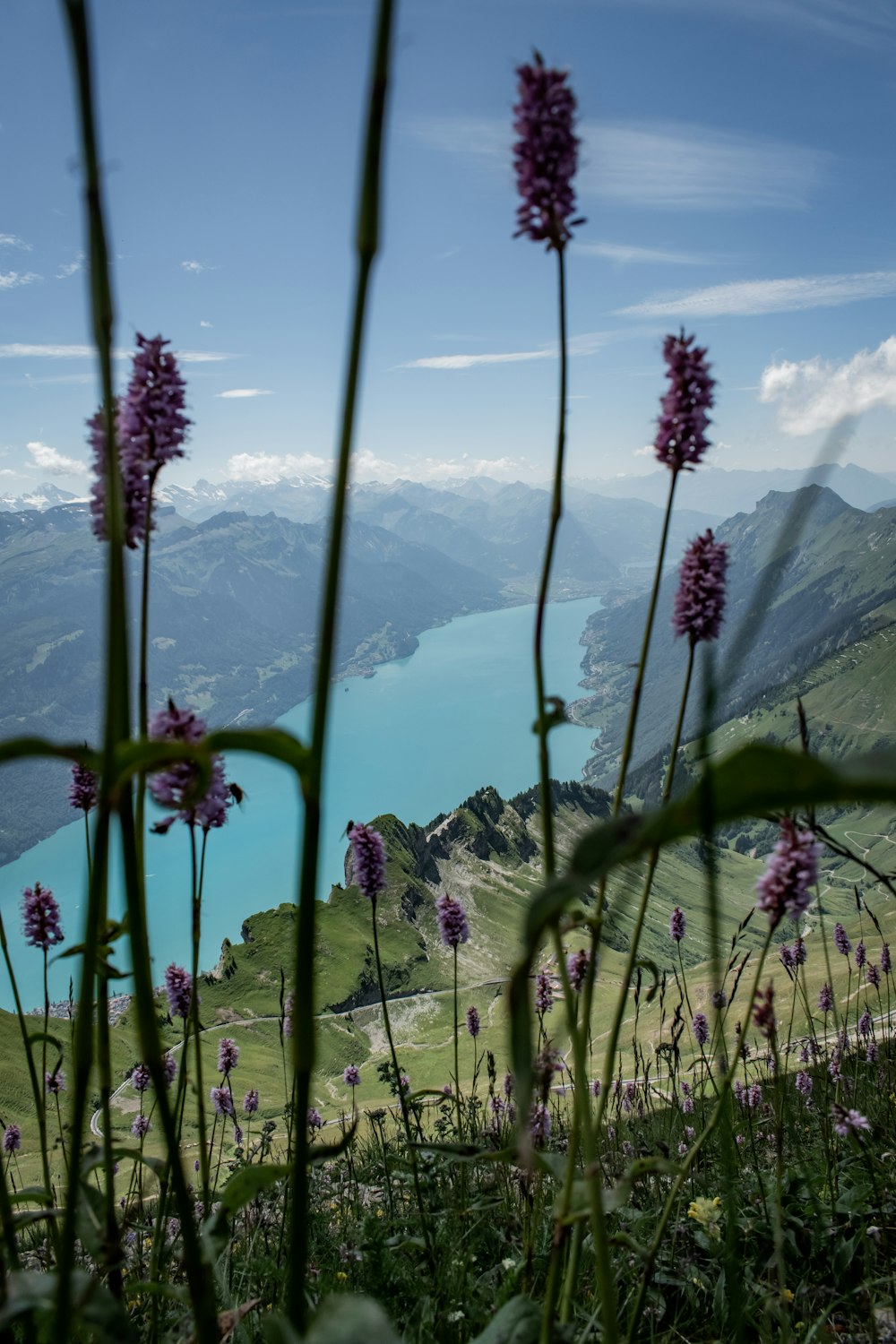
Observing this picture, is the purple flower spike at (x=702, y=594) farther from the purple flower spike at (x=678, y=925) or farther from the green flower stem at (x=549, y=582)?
the purple flower spike at (x=678, y=925)

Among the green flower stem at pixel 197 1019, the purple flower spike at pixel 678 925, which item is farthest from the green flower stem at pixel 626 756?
the purple flower spike at pixel 678 925

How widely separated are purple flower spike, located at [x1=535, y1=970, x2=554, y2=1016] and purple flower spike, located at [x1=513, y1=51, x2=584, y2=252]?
6.37 m

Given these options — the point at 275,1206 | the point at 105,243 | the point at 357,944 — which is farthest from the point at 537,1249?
the point at 357,944

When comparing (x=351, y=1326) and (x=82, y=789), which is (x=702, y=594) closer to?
(x=351, y=1326)

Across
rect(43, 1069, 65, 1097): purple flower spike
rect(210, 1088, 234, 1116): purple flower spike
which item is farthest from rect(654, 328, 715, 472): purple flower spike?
rect(210, 1088, 234, 1116): purple flower spike

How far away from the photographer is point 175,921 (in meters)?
183

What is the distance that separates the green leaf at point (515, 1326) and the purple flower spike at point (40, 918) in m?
3.12

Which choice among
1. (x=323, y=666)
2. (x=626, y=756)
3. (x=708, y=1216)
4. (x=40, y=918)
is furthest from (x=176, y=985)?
(x=323, y=666)

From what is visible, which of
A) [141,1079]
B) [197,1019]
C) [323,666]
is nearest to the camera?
[323,666]

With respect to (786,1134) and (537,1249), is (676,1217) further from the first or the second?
(786,1134)

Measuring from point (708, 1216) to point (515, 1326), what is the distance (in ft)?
9.98

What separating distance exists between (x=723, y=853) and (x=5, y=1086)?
148m

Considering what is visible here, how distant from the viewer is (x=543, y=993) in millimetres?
7754

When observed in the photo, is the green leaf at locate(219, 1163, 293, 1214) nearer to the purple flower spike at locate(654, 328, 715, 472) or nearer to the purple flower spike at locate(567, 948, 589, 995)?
the purple flower spike at locate(567, 948, 589, 995)
